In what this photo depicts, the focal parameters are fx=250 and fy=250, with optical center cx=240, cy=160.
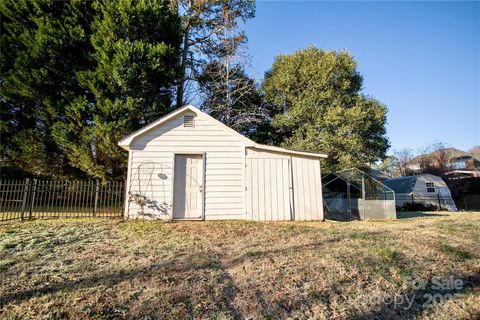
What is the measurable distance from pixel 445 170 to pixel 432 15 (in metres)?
24.1

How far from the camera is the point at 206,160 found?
8578 millimetres

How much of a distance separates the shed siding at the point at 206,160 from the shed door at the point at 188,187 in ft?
0.73

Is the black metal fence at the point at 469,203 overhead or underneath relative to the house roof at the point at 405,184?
underneath

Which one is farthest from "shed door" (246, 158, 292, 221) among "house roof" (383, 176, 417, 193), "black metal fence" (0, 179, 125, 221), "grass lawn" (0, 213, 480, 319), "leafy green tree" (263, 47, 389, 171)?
"house roof" (383, 176, 417, 193)

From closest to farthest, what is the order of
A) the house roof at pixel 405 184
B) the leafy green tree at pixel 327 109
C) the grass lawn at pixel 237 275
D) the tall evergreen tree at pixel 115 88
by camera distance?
the grass lawn at pixel 237 275
the tall evergreen tree at pixel 115 88
the leafy green tree at pixel 327 109
the house roof at pixel 405 184

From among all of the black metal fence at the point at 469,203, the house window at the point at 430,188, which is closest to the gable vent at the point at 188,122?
the house window at the point at 430,188

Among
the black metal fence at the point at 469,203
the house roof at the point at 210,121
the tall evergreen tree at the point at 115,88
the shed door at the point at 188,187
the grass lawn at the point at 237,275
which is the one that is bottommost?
the grass lawn at the point at 237,275

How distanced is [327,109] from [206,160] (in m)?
10.3

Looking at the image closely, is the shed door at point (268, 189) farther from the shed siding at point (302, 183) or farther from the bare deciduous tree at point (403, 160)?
the bare deciduous tree at point (403, 160)

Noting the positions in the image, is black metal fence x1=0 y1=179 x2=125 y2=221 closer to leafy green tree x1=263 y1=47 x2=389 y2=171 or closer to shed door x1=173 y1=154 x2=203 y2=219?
shed door x1=173 y1=154 x2=203 y2=219

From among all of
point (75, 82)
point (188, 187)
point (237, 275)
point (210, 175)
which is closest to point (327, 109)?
point (210, 175)

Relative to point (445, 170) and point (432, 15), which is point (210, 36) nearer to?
point (432, 15)

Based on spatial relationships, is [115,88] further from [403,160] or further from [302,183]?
[403,160]

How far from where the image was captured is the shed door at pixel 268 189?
331 inches
